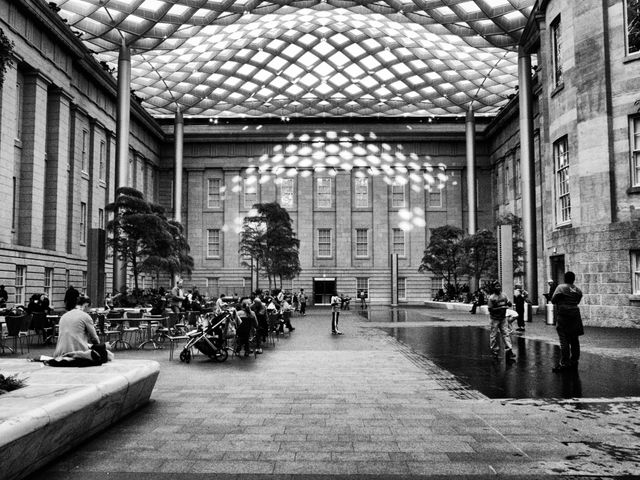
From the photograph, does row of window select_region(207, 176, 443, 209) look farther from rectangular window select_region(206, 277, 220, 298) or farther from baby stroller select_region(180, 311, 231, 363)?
baby stroller select_region(180, 311, 231, 363)

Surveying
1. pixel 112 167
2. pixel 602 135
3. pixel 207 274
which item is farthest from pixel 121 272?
pixel 602 135

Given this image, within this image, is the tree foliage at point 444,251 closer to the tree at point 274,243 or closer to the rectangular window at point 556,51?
the tree at point 274,243

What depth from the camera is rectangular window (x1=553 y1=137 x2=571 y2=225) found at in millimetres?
24953

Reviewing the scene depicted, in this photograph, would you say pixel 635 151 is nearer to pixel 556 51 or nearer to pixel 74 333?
pixel 556 51

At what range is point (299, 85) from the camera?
2046 inches

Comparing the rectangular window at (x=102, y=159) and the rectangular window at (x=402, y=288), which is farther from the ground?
the rectangular window at (x=102, y=159)

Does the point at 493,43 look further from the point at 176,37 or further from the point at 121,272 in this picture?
the point at 121,272

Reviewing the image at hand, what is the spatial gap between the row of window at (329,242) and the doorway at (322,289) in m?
2.33

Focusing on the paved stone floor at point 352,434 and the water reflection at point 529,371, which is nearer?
the paved stone floor at point 352,434

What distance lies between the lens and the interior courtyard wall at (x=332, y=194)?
185ft

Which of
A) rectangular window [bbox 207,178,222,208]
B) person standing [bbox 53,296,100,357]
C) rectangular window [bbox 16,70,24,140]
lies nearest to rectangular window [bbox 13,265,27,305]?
rectangular window [bbox 16,70,24,140]

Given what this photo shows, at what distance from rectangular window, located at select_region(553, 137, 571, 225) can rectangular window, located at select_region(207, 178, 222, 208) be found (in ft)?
123

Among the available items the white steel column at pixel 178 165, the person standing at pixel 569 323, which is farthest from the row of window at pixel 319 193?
the person standing at pixel 569 323

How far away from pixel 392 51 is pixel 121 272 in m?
26.2
